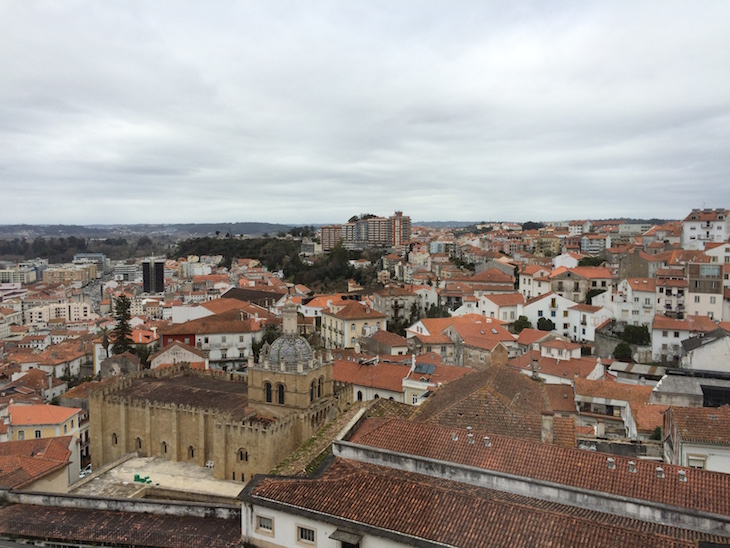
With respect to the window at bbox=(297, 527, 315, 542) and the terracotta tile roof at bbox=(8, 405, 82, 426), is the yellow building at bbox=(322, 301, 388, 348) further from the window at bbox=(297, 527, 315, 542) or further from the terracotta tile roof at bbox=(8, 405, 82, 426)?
the window at bbox=(297, 527, 315, 542)

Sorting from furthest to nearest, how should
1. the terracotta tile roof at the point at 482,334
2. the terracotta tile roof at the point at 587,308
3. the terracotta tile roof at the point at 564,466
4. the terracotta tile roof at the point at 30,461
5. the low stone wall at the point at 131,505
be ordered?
the terracotta tile roof at the point at 587,308, the terracotta tile roof at the point at 482,334, the terracotta tile roof at the point at 30,461, the low stone wall at the point at 131,505, the terracotta tile roof at the point at 564,466

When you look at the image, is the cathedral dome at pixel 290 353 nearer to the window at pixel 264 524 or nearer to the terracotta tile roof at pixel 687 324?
the window at pixel 264 524

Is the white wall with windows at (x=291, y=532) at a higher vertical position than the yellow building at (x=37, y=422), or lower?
higher

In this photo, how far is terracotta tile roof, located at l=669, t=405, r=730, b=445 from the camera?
16891 mm

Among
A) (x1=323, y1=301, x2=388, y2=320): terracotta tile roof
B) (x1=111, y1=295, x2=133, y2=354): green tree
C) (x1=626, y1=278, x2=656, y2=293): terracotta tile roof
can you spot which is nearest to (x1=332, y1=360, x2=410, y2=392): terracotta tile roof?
(x1=323, y1=301, x2=388, y2=320): terracotta tile roof

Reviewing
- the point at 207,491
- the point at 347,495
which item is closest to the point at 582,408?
the point at 207,491

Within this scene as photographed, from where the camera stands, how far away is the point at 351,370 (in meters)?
37.5

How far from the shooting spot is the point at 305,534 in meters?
12.5

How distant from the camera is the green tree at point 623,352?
147 feet

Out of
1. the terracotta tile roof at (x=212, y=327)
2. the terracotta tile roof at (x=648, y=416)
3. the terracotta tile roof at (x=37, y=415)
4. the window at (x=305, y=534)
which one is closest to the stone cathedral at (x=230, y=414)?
the terracotta tile roof at (x=37, y=415)

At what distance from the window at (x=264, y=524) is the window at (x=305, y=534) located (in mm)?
774

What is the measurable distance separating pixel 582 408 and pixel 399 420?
58.3 ft

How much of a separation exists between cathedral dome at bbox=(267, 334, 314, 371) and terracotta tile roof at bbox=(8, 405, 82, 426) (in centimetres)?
1860

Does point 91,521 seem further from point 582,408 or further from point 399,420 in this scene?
point 582,408
